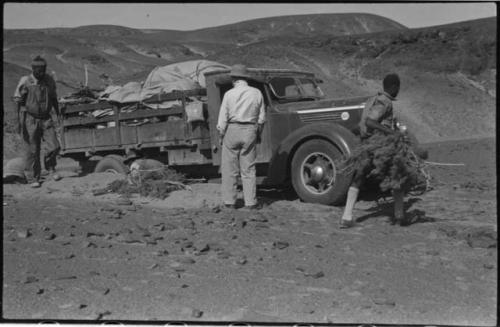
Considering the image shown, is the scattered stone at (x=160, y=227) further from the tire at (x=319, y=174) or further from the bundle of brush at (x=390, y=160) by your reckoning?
the tire at (x=319, y=174)

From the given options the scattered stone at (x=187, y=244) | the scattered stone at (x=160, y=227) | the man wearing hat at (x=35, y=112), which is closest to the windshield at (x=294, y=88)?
the scattered stone at (x=160, y=227)

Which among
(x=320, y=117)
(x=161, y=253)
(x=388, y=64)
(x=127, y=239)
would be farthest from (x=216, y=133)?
(x=388, y=64)

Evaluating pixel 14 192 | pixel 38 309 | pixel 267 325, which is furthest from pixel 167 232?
pixel 14 192

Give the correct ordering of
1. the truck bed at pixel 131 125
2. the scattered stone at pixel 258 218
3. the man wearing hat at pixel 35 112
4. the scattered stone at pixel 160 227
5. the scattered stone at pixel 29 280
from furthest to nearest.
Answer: the truck bed at pixel 131 125, the man wearing hat at pixel 35 112, the scattered stone at pixel 258 218, the scattered stone at pixel 160 227, the scattered stone at pixel 29 280

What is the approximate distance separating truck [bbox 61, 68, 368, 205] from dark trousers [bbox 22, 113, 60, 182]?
133 centimetres

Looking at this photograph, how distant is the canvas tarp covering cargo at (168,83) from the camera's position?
989cm

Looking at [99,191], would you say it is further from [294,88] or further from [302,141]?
[294,88]

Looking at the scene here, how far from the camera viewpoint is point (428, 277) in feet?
16.3

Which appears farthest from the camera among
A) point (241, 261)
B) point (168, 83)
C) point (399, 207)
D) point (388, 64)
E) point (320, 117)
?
point (388, 64)

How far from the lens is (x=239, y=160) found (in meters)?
7.66

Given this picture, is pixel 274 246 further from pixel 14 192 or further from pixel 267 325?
pixel 14 192

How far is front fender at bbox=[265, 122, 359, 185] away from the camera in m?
7.73

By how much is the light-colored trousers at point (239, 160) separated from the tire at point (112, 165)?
10.4 ft

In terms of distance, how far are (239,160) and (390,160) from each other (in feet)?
6.40
